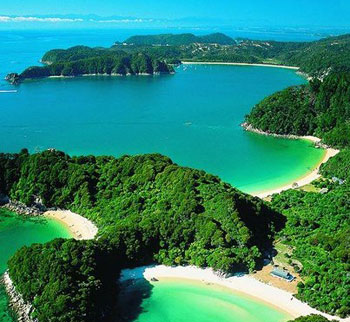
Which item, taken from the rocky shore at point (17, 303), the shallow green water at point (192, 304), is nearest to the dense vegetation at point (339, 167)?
the shallow green water at point (192, 304)

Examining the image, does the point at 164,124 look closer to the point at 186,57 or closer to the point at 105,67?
the point at 105,67

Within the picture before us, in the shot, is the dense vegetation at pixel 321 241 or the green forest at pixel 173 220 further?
the green forest at pixel 173 220

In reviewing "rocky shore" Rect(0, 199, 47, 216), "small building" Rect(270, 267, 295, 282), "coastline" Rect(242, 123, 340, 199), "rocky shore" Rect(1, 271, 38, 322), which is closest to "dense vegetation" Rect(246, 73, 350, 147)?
"coastline" Rect(242, 123, 340, 199)

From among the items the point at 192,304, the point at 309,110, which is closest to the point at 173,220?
the point at 192,304

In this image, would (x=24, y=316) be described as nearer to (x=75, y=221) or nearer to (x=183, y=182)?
(x=75, y=221)

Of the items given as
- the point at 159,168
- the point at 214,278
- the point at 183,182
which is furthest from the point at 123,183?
the point at 214,278

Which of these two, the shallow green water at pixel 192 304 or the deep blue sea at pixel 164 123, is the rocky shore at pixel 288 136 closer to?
the deep blue sea at pixel 164 123

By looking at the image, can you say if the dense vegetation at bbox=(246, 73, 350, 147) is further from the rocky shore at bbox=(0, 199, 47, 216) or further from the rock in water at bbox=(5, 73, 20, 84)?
the rock in water at bbox=(5, 73, 20, 84)
